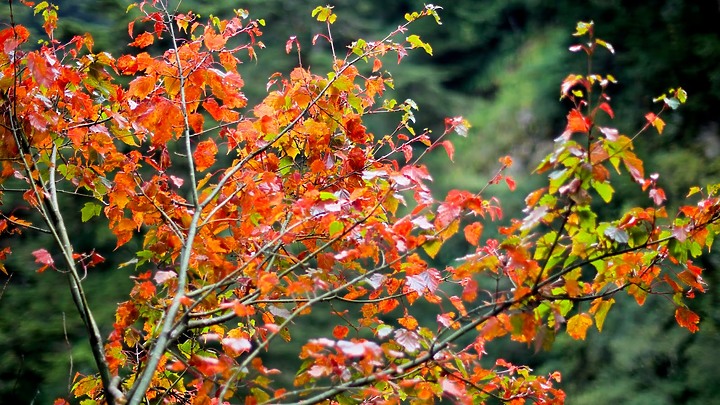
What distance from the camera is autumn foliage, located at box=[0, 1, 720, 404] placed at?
3.54ft

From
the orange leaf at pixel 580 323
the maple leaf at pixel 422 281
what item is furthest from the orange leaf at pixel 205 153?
the orange leaf at pixel 580 323

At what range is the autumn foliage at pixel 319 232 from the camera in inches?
42.5

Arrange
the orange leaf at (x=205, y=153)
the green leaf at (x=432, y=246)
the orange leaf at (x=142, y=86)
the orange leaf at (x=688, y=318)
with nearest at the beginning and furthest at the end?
the green leaf at (x=432, y=246) < the orange leaf at (x=688, y=318) < the orange leaf at (x=142, y=86) < the orange leaf at (x=205, y=153)

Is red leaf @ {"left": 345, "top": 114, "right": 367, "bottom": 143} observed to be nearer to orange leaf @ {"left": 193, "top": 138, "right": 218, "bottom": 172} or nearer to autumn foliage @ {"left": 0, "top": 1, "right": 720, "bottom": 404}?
autumn foliage @ {"left": 0, "top": 1, "right": 720, "bottom": 404}

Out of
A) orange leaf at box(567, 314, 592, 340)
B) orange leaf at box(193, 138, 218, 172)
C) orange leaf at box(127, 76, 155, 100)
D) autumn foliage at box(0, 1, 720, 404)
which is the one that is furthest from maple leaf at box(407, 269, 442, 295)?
orange leaf at box(127, 76, 155, 100)

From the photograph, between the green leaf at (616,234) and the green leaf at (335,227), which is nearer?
the green leaf at (616,234)

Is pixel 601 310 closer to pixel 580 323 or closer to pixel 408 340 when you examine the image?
pixel 580 323

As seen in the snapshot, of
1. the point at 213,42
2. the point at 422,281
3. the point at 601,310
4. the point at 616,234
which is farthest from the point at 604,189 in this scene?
the point at 213,42

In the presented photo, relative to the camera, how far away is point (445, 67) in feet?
30.4

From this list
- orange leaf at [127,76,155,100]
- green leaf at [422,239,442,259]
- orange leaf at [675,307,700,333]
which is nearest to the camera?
green leaf at [422,239,442,259]

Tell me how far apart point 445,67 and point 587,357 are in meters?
4.80

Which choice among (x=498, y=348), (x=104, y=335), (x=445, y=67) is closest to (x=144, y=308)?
(x=104, y=335)

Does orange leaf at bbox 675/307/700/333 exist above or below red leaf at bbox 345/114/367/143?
below

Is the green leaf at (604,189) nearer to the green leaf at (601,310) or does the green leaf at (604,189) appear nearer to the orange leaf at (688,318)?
the green leaf at (601,310)
